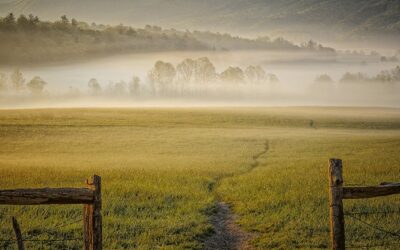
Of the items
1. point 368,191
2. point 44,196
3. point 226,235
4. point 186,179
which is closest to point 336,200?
point 368,191

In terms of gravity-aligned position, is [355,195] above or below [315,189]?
above

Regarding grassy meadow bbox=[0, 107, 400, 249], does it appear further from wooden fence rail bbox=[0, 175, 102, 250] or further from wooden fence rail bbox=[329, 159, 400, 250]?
wooden fence rail bbox=[329, 159, 400, 250]

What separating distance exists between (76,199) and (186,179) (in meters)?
18.1

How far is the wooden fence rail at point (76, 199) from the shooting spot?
11.2m

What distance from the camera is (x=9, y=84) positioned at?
164375 mm

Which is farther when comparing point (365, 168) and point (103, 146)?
point (103, 146)

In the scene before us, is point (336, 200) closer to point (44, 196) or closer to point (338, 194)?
point (338, 194)

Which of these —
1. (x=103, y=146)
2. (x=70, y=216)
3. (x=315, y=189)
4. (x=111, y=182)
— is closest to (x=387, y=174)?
(x=315, y=189)

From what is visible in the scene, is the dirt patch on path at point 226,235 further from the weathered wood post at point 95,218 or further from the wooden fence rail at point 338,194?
the weathered wood post at point 95,218

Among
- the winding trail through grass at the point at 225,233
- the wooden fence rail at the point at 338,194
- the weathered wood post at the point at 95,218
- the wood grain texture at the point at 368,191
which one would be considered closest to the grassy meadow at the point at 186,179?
the winding trail through grass at the point at 225,233

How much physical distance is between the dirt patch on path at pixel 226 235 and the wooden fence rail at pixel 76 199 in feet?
17.4

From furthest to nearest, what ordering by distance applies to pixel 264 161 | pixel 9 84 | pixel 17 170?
pixel 9 84, pixel 264 161, pixel 17 170

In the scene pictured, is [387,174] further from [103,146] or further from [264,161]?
[103,146]

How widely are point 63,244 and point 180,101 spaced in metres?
174
